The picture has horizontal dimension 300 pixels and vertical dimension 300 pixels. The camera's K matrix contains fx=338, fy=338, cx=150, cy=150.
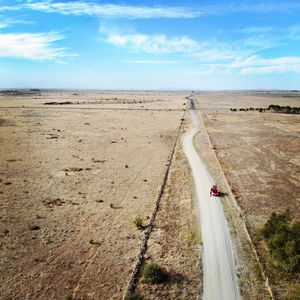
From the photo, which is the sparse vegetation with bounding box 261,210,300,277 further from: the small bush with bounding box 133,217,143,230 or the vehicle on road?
the small bush with bounding box 133,217,143,230

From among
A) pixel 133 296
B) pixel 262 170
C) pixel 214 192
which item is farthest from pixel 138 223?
pixel 262 170

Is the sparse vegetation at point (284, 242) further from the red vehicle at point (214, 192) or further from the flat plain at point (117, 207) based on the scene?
the red vehicle at point (214, 192)

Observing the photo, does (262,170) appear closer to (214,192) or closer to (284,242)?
(214,192)

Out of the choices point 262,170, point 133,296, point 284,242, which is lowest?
point 133,296

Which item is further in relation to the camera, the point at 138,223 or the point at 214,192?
the point at 214,192

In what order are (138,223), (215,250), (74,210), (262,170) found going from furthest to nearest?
1. (262,170)
2. (74,210)
3. (138,223)
4. (215,250)

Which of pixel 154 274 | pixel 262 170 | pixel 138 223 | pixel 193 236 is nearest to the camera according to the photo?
pixel 154 274
